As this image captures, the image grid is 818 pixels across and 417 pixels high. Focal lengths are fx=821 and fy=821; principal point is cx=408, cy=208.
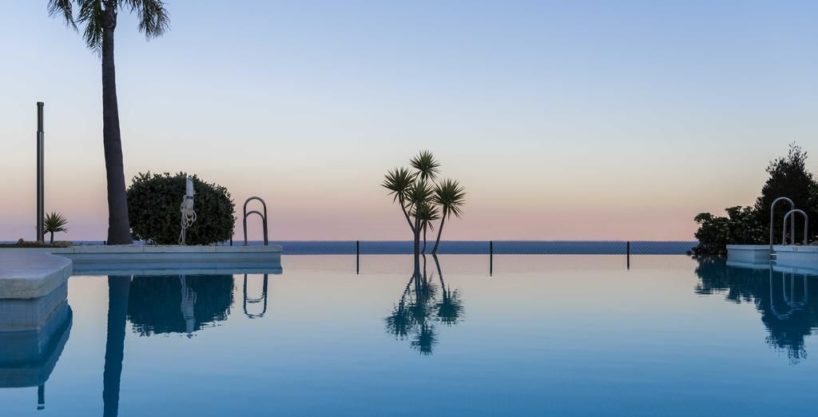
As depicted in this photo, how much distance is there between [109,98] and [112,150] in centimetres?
180

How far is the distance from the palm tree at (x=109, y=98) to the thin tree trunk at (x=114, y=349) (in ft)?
39.5

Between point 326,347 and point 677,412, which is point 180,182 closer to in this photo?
point 326,347

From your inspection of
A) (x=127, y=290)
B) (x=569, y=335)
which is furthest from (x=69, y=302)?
(x=569, y=335)

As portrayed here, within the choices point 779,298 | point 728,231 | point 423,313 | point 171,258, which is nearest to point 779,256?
point 728,231

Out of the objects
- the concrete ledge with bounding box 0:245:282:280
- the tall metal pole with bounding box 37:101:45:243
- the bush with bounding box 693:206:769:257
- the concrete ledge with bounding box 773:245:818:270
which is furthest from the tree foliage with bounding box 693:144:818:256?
the tall metal pole with bounding box 37:101:45:243

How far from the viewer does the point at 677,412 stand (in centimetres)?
575

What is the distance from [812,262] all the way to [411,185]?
1707 cm

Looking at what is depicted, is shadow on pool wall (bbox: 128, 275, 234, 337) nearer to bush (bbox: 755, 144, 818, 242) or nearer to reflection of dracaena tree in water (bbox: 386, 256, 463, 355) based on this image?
reflection of dracaena tree in water (bbox: 386, 256, 463, 355)

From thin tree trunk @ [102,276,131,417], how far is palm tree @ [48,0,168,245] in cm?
1204

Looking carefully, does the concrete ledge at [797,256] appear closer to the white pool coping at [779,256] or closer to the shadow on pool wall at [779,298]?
→ the white pool coping at [779,256]

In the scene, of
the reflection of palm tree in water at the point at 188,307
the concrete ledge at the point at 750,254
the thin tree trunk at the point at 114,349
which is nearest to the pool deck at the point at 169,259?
the reflection of palm tree in water at the point at 188,307

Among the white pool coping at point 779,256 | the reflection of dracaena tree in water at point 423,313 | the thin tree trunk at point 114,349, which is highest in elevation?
the white pool coping at point 779,256

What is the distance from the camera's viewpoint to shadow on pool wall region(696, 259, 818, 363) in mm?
9587

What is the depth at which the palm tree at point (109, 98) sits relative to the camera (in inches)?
1100
